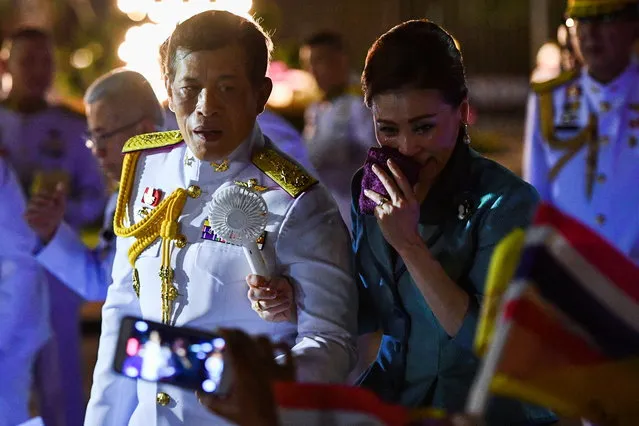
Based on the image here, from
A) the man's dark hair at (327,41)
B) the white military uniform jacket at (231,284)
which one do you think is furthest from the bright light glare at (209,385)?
the man's dark hair at (327,41)

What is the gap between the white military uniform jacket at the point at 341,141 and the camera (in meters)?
7.17

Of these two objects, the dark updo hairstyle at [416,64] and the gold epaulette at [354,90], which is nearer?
the dark updo hairstyle at [416,64]

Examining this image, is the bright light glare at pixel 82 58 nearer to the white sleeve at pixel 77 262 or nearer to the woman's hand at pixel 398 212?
the white sleeve at pixel 77 262

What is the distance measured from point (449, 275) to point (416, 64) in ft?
1.56

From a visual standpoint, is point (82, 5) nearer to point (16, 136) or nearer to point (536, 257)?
point (16, 136)

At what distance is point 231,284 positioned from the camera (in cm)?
258

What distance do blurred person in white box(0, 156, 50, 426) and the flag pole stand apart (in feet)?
8.57

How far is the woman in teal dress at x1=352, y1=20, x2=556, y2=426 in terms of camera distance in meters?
2.49

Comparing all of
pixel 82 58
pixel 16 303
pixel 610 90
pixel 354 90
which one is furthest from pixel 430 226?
pixel 82 58

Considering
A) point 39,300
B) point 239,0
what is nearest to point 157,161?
point 39,300

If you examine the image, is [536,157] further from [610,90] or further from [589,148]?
[610,90]

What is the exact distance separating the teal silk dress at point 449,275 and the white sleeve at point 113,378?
0.56 m

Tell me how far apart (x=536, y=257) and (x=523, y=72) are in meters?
24.8

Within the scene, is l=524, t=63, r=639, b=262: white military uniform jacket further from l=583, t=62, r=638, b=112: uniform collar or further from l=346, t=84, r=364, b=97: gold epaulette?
l=346, t=84, r=364, b=97: gold epaulette
